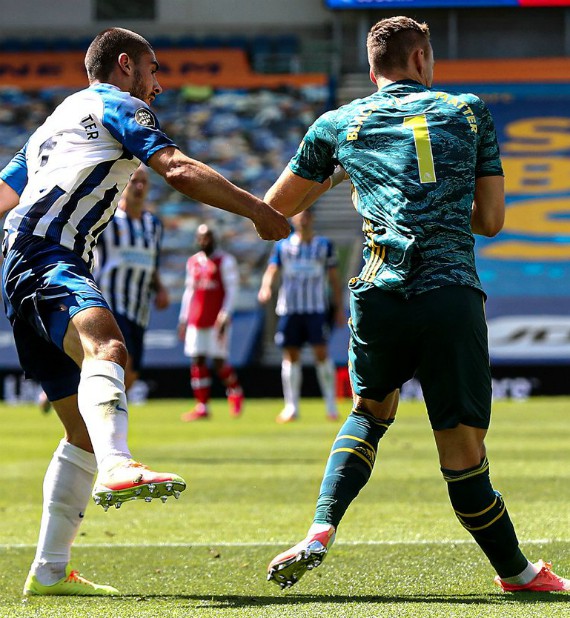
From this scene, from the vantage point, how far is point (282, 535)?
6.13m

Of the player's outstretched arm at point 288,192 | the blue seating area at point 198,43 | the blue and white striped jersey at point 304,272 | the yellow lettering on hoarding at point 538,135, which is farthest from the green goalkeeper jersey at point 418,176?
the blue seating area at point 198,43

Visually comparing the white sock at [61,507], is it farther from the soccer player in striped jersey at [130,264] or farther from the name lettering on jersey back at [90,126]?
the soccer player in striped jersey at [130,264]

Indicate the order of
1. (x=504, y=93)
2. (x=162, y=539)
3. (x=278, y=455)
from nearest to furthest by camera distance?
(x=162, y=539)
(x=278, y=455)
(x=504, y=93)

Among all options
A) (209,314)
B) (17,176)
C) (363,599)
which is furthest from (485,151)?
(209,314)

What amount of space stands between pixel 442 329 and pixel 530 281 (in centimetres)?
2100

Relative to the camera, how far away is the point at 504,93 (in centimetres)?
2648

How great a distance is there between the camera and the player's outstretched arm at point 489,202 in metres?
4.24

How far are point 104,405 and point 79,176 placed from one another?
0.87m

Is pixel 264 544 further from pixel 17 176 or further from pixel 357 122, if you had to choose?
pixel 357 122

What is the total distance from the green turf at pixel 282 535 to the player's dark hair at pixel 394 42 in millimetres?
1846

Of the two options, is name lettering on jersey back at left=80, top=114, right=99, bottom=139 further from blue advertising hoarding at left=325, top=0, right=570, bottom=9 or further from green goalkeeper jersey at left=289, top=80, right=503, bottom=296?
blue advertising hoarding at left=325, top=0, right=570, bottom=9

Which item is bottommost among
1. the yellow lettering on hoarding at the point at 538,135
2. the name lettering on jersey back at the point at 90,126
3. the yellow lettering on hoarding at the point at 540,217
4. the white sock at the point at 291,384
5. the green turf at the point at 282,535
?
the yellow lettering on hoarding at the point at 540,217

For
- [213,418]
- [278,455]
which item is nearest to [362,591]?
[278,455]

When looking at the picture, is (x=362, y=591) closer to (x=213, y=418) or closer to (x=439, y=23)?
(x=213, y=418)
